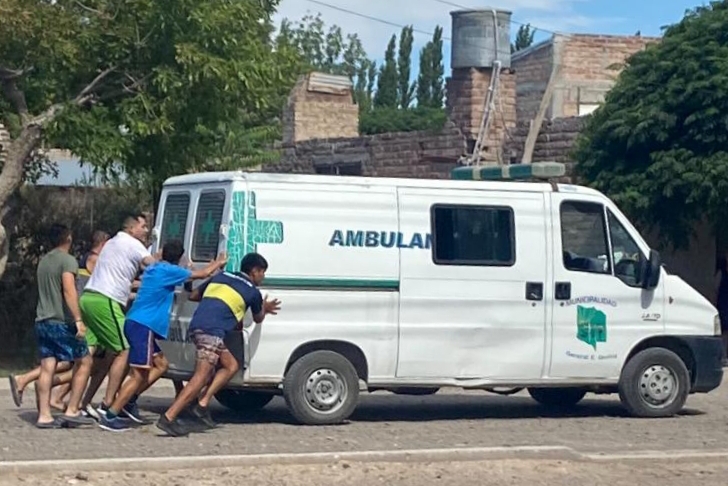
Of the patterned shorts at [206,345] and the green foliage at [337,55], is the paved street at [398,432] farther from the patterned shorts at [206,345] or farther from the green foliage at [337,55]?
the green foliage at [337,55]

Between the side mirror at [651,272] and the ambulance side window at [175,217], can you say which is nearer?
the ambulance side window at [175,217]

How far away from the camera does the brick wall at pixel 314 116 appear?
32719mm

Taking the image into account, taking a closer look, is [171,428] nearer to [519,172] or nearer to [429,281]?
[429,281]

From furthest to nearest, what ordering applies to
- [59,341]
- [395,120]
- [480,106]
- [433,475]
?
[395,120], [480,106], [59,341], [433,475]

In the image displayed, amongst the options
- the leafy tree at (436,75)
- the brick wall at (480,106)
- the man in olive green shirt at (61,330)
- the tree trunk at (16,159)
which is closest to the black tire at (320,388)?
the man in olive green shirt at (61,330)

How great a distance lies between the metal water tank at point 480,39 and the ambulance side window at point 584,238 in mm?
10015

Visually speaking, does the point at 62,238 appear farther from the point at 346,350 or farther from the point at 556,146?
the point at 556,146

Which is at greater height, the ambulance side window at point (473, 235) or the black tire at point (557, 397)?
the ambulance side window at point (473, 235)

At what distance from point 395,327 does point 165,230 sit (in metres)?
2.43

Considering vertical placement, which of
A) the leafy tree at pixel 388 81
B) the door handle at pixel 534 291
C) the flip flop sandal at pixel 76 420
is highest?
the leafy tree at pixel 388 81

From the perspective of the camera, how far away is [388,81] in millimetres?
79750


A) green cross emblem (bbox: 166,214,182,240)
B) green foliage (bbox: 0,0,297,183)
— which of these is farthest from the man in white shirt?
green foliage (bbox: 0,0,297,183)

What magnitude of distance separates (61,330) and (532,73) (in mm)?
23000

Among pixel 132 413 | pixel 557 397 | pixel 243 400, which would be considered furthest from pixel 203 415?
pixel 557 397
